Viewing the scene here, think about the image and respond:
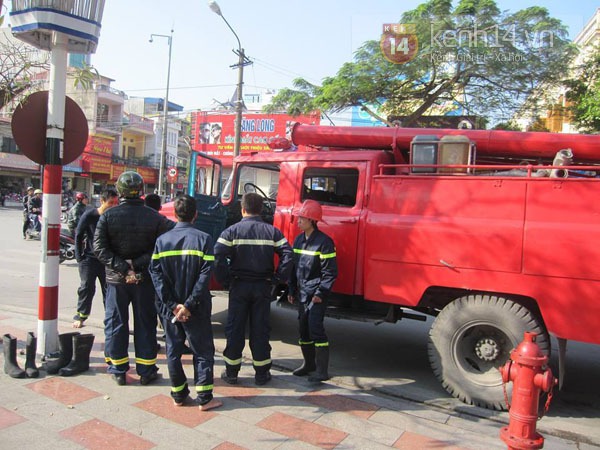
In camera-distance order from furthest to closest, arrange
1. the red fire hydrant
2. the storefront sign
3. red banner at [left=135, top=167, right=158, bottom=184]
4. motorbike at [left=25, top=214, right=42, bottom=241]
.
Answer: red banner at [left=135, top=167, right=158, bottom=184], the storefront sign, motorbike at [left=25, top=214, right=42, bottom=241], the red fire hydrant

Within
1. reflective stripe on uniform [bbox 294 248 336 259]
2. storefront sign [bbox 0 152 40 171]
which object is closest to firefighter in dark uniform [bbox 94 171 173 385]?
reflective stripe on uniform [bbox 294 248 336 259]

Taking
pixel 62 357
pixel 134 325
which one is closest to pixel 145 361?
pixel 134 325

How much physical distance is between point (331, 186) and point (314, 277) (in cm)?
120

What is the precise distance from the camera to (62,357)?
4250mm

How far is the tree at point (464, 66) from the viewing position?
40.7 feet

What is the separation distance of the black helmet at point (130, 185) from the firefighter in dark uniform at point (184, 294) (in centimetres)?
67

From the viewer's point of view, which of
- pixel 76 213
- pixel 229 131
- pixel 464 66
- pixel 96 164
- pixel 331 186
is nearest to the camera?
pixel 331 186

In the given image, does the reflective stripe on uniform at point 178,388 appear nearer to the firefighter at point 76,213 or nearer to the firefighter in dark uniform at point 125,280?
the firefighter in dark uniform at point 125,280

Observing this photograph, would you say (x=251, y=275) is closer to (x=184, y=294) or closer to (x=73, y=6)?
(x=184, y=294)

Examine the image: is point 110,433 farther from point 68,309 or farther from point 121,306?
point 68,309

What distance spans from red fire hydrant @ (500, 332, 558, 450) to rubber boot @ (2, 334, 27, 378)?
3.91 m

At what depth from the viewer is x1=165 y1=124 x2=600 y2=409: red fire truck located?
3.72m

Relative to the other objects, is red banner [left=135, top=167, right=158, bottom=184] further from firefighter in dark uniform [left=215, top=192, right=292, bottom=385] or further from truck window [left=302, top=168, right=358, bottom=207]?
firefighter in dark uniform [left=215, top=192, right=292, bottom=385]

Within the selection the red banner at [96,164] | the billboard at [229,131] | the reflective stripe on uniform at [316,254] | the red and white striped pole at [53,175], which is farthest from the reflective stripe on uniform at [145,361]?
the red banner at [96,164]
